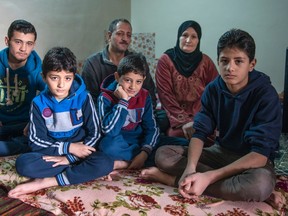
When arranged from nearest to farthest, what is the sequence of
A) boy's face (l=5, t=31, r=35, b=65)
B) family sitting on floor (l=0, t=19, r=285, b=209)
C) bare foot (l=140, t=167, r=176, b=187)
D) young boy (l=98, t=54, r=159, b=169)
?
1. family sitting on floor (l=0, t=19, r=285, b=209)
2. bare foot (l=140, t=167, r=176, b=187)
3. young boy (l=98, t=54, r=159, b=169)
4. boy's face (l=5, t=31, r=35, b=65)

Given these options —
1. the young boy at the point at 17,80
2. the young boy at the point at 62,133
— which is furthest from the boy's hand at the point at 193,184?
the young boy at the point at 17,80

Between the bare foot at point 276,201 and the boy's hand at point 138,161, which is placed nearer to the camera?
the bare foot at point 276,201

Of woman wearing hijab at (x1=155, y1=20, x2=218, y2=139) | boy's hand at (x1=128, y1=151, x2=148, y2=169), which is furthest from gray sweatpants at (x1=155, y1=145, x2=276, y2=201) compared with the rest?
woman wearing hijab at (x1=155, y1=20, x2=218, y2=139)

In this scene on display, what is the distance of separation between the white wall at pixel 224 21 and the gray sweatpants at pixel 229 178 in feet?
5.85

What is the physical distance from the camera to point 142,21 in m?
3.74

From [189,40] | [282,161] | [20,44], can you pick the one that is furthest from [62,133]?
[282,161]

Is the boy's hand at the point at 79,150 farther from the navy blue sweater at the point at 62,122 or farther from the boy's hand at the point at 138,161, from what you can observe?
the boy's hand at the point at 138,161

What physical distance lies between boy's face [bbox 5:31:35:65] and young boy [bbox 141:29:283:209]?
99 centimetres

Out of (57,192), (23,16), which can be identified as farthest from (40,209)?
(23,16)

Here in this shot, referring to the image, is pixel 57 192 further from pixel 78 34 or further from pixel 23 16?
pixel 78 34

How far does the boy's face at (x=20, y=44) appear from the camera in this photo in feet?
6.07

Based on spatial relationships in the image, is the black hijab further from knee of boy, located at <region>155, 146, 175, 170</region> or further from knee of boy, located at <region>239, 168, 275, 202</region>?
knee of boy, located at <region>239, 168, 275, 202</region>

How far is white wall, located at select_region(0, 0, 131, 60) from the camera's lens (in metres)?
2.56

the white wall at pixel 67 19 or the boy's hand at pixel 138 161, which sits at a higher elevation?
the white wall at pixel 67 19
